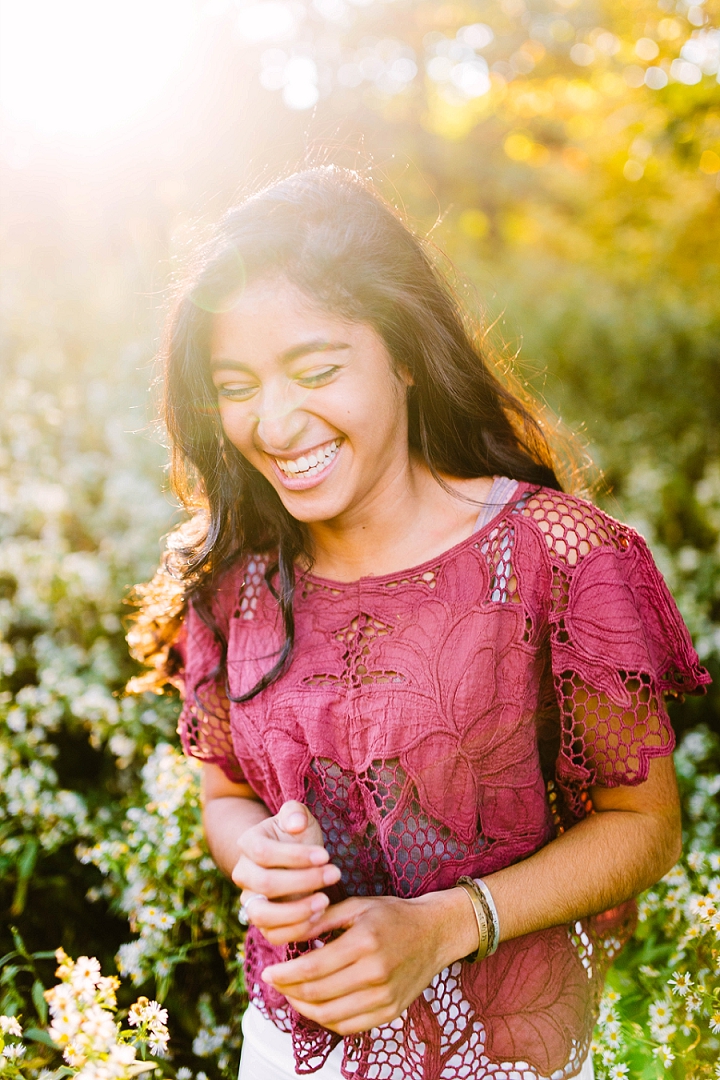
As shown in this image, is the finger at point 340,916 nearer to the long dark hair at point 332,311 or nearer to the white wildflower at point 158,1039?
the white wildflower at point 158,1039

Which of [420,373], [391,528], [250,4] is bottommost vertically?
[391,528]

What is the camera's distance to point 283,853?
1315 mm

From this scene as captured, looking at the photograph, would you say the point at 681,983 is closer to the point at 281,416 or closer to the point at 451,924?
the point at 451,924

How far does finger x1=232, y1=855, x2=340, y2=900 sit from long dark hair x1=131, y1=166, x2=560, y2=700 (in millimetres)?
485

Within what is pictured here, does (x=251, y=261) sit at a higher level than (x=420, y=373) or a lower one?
higher

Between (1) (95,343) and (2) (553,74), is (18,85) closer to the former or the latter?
(1) (95,343)

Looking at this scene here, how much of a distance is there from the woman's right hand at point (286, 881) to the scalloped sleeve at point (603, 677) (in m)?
0.54

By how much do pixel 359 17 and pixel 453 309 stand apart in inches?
427

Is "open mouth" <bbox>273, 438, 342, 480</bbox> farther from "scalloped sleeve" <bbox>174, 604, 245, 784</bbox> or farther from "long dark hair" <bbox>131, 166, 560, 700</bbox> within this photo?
"scalloped sleeve" <bbox>174, 604, 245, 784</bbox>

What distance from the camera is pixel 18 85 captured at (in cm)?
738

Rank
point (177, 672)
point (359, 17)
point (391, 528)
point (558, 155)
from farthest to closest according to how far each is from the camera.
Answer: point (558, 155), point (359, 17), point (177, 672), point (391, 528)

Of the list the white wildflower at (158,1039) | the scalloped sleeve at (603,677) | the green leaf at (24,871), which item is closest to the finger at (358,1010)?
the white wildflower at (158,1039)

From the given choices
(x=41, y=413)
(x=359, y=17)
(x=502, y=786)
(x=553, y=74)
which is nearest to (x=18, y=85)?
(x=41, y=413)

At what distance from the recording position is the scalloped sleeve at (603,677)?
153cm
